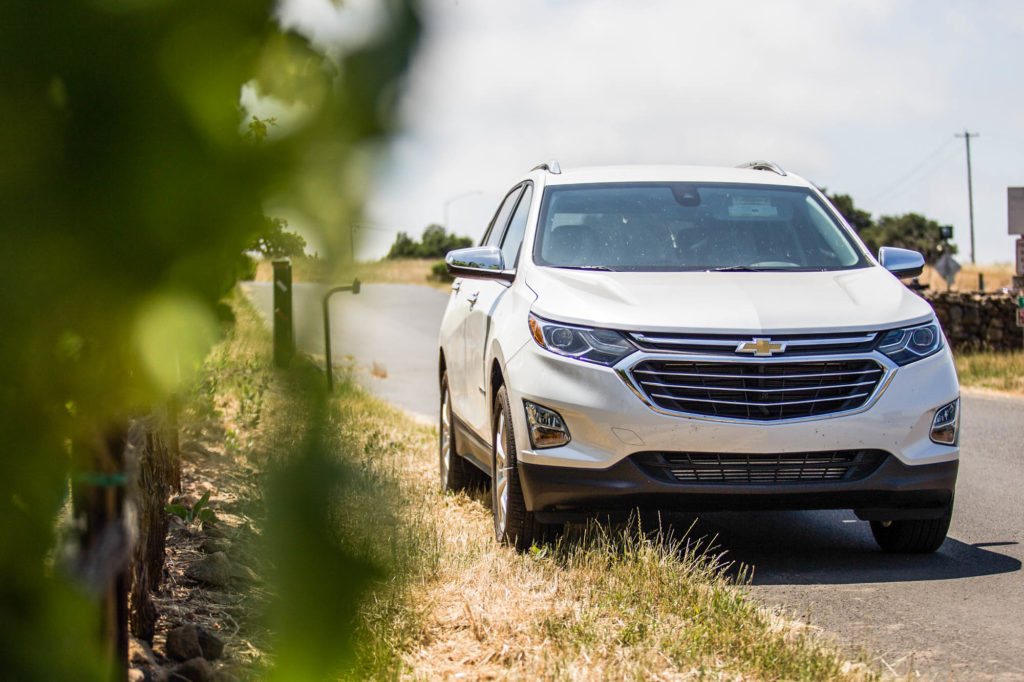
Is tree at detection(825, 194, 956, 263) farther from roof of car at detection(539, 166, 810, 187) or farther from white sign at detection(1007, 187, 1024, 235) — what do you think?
roof of car at detection(539, 166, 810, 187)

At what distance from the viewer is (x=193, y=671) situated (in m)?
2.95

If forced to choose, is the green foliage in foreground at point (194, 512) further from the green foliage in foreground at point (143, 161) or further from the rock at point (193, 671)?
the green foliage in foreground at point (143, 161)

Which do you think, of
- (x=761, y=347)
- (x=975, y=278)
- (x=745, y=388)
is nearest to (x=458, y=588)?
(x=745, y=388)

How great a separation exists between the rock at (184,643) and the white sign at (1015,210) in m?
18.7

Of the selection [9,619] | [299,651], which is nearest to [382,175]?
[299,651]

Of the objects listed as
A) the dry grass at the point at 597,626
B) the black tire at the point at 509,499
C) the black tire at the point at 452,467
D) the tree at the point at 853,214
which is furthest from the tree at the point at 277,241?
the tree at the point at 853,214

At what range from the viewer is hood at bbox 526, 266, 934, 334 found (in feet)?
16.7

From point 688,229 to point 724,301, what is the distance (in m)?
0.99

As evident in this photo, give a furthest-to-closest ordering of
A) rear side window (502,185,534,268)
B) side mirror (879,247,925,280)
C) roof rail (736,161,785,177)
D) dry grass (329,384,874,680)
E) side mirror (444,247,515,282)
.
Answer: roof rail (736,161,785,177), rear side window (502,185,534,268), side mirror (879,247,925,280), side mirror (444,247,515,282), dry grass (329,384,874,680)

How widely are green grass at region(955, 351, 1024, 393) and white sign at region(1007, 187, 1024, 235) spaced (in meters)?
2.07

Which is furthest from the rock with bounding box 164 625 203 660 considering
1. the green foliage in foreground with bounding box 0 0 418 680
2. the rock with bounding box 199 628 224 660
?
the green foliage in foreground with bounding box 0 0 418 680

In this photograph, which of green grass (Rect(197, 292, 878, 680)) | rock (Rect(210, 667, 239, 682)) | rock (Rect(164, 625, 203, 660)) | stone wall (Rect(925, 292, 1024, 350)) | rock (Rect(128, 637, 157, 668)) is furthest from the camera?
stone wall (Rect(925, 292, 1024, 350))

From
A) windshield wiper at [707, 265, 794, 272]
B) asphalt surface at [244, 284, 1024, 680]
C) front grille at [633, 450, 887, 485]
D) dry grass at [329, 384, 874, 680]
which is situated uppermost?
windshield wiper at [707, 265, 794, 272]

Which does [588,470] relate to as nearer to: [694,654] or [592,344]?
[592,344]
